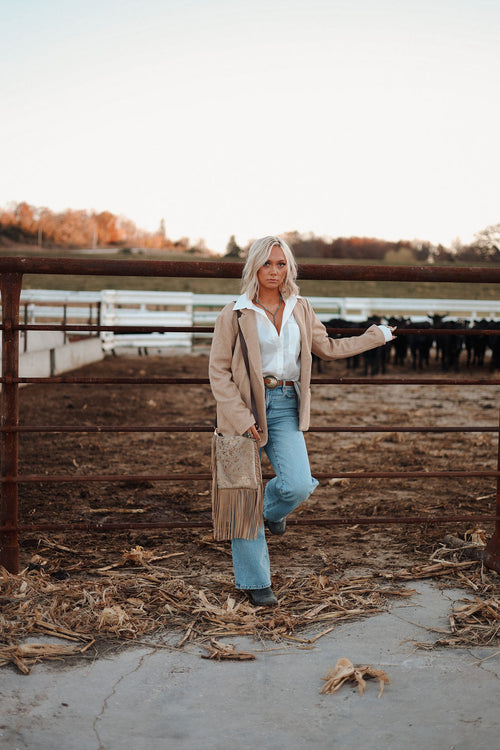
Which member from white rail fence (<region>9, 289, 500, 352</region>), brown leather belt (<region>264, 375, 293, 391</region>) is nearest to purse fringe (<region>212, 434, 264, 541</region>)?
brown leather belt (<region>264, 375, 293, 391</region>)

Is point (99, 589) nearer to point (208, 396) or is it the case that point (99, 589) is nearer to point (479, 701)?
point (479, 701)

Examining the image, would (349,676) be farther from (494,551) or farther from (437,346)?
(437,346)

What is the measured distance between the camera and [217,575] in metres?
3.77

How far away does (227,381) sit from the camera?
327 centimetres

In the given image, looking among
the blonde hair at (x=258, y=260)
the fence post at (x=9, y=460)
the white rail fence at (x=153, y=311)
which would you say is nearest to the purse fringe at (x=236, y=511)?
the blonde hair at (x=258, y=260)

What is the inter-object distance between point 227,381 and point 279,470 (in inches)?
18.5

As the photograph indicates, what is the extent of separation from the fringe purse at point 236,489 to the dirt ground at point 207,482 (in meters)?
0.55

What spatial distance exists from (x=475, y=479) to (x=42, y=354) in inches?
353

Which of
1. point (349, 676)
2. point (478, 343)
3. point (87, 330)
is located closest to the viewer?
point (349, 676)

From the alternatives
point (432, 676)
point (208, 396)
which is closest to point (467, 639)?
point (432, 676)

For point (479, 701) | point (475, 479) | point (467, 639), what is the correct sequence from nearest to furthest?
1. point (479, 701)
2. point (467, 639)
3. point (475, 479)

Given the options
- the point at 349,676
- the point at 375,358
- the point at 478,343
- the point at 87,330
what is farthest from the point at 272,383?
the point at 478,343

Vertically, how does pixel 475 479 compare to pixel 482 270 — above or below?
below

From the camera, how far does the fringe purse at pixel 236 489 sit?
130 inches
